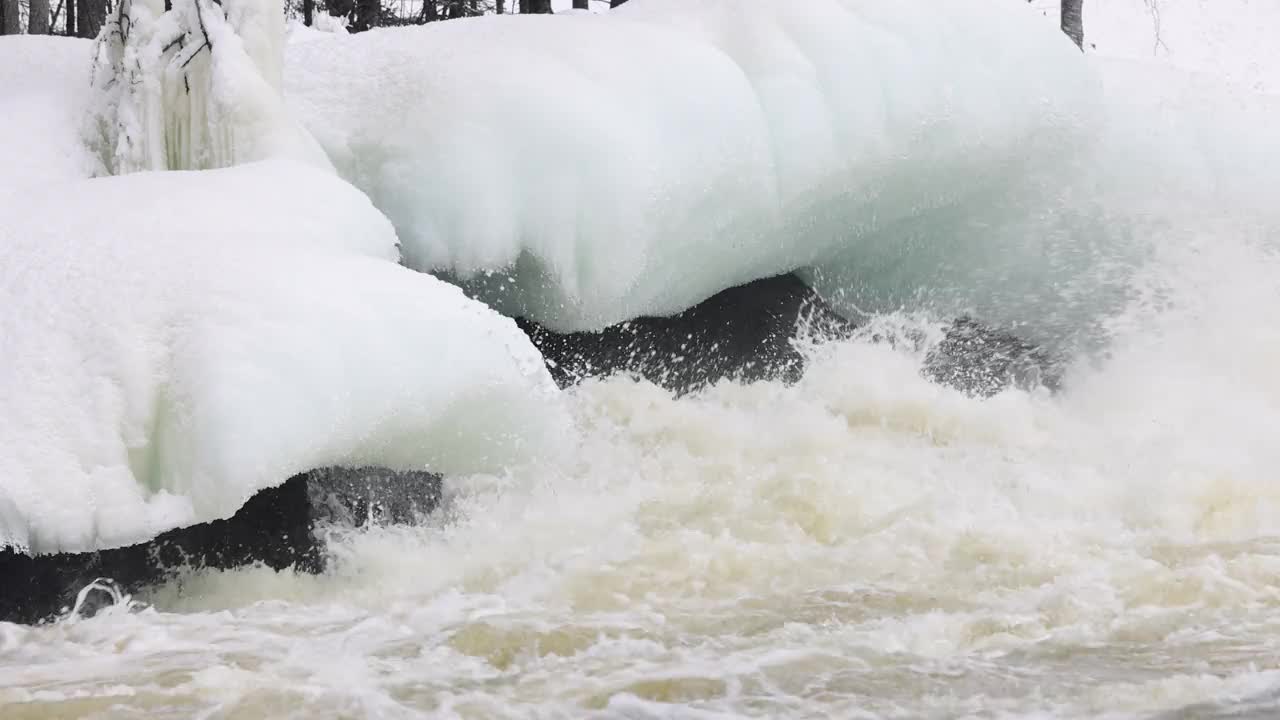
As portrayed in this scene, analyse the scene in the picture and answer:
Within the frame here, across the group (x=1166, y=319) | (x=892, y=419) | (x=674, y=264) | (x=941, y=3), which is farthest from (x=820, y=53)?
(x=1166, y=319)

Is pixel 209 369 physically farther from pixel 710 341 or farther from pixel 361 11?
pixel 361 11

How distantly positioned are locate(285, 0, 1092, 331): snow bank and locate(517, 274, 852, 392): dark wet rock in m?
0.45

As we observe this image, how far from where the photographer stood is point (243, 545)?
4.24 metres

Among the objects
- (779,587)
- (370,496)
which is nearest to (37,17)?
(370,496)

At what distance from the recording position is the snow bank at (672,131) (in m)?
5.25

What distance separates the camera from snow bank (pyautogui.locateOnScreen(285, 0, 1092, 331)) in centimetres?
525

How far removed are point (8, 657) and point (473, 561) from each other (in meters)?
1.36

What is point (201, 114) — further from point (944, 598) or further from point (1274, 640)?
point (1274, 640)

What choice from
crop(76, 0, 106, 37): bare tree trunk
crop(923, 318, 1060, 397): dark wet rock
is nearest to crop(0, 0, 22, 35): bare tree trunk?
crop(76, 0, 106, 37): bare tree trunk

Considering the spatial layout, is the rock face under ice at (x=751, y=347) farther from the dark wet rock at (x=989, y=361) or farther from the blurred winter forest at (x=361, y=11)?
the blurred winter forest at (x=361, y=11)

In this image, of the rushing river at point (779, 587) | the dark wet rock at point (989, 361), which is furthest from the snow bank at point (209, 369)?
the dark wet rock at point (989, 361)

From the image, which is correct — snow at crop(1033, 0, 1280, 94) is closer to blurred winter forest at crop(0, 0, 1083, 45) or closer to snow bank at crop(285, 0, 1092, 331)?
blurred winter forest at crop(0, 0, 1083, 45)

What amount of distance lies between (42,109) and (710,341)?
308cm

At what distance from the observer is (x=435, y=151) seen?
5312 mm
